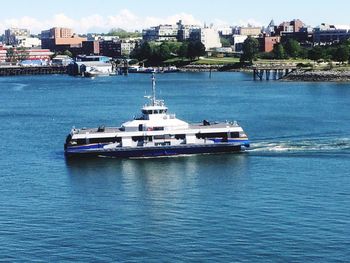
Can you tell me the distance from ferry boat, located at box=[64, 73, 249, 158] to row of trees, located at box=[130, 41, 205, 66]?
122577 millimetres

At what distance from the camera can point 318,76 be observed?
109 meters

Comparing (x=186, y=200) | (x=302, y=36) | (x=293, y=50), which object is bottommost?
(x=186, y=200)

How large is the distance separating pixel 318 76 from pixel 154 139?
6880 cm

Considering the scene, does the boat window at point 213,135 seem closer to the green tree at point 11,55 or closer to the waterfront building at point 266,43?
the waterfront building at point 266,43

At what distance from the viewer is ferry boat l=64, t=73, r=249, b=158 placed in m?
43.2

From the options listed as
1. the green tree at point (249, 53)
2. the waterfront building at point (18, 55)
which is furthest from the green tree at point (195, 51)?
the waterfront building at point (18, 55)

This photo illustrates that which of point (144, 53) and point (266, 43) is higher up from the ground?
point (266, 43)

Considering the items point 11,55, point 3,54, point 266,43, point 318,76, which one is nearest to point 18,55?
point 11,55

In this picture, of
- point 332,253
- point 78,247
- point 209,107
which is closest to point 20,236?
point 78,247

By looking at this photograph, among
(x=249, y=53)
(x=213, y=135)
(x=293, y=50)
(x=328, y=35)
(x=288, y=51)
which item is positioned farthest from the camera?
(x=328, y=35)

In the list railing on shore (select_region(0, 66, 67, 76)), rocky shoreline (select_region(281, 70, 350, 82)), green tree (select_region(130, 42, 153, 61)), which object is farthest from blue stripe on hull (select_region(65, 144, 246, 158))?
green tree (select_region(130, 42, 153, 61))

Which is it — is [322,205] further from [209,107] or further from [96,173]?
[209,107]

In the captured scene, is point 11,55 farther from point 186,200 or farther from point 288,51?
point 186,200

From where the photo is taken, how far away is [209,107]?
242 feet
